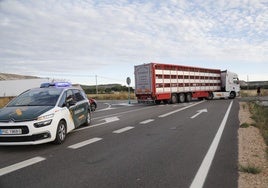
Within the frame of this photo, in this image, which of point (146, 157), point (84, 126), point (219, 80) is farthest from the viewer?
point (219, 80)

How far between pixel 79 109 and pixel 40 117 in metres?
2.96

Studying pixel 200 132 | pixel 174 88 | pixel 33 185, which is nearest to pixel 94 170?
pixel 33 185

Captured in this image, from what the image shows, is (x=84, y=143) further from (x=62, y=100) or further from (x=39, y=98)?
(x=39, y=98)

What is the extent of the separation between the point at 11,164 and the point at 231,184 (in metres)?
4.19

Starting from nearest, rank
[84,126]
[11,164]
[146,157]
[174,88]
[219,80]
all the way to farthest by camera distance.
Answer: [11,164], [146,157], [84,126], [174,88], [219,80]

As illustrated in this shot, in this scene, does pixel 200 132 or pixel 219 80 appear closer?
pixel 200 132

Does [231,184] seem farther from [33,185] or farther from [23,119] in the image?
[23,119]

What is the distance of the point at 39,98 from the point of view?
8.69 meters

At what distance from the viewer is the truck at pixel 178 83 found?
24844mm

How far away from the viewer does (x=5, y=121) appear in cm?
695

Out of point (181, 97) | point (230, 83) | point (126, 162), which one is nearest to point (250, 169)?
point (126, 162)

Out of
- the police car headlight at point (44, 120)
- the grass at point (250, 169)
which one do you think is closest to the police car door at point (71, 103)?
the police car headlight at point (44, 120)

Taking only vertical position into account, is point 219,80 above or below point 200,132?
above

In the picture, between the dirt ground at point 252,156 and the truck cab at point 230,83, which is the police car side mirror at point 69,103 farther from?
the truck cab at point 230,83
